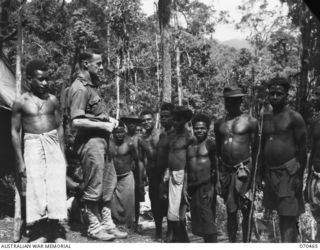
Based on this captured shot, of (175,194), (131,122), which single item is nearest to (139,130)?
(131,122)

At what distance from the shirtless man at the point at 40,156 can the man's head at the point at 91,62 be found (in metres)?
0.54

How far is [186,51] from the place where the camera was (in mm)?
16578

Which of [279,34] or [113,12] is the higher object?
[113,12]

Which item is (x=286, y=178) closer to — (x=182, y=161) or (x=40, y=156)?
(x=182, y=161)

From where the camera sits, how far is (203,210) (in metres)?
4.25

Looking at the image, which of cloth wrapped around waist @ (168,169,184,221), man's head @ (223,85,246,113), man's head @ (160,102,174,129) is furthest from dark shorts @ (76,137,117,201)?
man's head @ (223,85,246,113)

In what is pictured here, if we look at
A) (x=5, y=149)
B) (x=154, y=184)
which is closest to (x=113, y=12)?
(x=5, y=149)

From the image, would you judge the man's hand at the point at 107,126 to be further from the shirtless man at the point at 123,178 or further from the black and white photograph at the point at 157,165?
the shirtless man at the point at 123,178

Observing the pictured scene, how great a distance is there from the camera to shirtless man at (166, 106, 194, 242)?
14.7ft

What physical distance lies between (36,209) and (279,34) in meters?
8.34

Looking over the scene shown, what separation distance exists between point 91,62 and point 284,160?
2204 mm

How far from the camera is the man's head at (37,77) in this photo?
399 centimetres

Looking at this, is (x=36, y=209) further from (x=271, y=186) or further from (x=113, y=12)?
(x=113, y=12)

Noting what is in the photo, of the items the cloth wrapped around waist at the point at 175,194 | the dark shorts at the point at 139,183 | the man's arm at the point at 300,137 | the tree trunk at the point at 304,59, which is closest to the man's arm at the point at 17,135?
the cloth wrapped around waist at the point at 175,194
